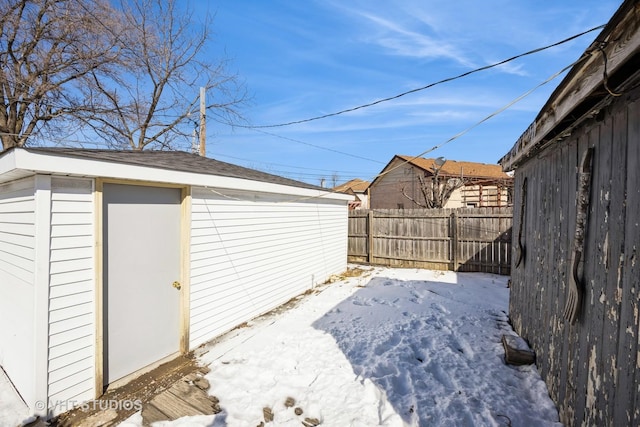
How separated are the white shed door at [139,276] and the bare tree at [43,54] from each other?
9.17 metres

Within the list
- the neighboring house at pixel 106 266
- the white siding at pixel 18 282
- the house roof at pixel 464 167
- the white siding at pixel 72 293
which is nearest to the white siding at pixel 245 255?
the neighboring house at pixel 106 266

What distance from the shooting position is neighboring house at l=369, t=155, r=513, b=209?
19969mm

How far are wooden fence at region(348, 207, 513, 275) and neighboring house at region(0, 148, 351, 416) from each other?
615cm

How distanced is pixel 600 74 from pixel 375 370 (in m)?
3.28

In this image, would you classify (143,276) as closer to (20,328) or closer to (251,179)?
(20,328)

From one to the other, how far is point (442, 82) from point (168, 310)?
15.3ft

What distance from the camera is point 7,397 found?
9.93 ft

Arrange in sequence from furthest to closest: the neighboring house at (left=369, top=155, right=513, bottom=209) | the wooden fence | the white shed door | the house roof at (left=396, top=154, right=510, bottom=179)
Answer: the house roof at (left=396, top=154, right=510, bottom=179) → the neighboring house at (left=369, top=155, right=513, bottom=209) → the wooden fence → the white shed door

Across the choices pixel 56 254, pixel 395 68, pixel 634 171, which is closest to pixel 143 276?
pixel 56 254

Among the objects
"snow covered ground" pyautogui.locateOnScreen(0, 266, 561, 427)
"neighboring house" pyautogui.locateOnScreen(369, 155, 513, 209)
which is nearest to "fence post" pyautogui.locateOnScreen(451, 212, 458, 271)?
"snow covered ground" pyautogui.locateOnScreen(0, 266, 561, 427)

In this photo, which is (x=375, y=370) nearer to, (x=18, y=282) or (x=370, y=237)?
(x=18, y=282)

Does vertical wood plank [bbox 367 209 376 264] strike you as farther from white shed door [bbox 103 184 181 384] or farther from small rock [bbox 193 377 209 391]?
small rock [bbox 193 377 209 391]

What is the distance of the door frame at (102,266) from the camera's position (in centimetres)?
304

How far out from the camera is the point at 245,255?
5.14 meters
